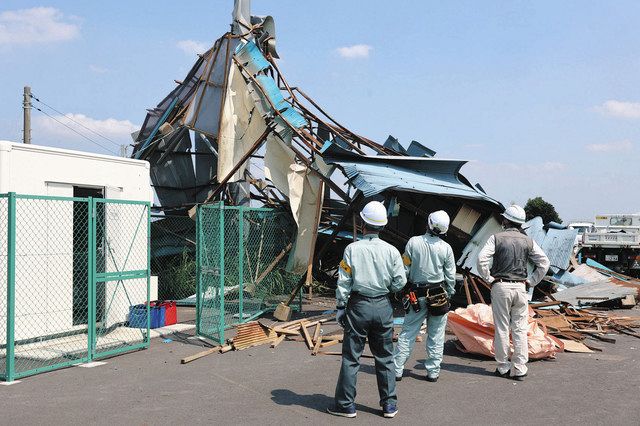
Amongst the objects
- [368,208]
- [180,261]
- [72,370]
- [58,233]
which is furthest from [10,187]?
[180,261]

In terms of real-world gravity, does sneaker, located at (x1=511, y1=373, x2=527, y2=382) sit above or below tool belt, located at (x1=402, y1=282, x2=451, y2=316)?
below

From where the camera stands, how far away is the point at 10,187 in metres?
8.11

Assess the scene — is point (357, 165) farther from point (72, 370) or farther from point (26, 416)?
point (26, 416)

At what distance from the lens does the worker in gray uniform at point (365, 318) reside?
17.7 feet

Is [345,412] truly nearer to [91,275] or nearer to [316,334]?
[316,334]

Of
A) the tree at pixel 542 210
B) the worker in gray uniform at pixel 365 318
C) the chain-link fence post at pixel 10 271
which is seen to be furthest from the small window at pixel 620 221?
the chain-link fence post at pixel 10 271

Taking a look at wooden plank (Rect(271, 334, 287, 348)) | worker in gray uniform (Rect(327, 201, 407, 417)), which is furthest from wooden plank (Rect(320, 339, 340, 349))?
worker in gray uniform (Rect(327, 201, 407, 417))

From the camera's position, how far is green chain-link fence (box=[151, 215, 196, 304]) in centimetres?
1388

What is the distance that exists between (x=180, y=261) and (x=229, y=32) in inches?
225

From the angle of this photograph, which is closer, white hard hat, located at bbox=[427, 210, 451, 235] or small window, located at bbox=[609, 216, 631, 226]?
white hard hat, located at bbox=[427, 210, 451, 235]

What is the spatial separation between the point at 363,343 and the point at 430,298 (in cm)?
152

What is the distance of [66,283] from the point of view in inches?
346

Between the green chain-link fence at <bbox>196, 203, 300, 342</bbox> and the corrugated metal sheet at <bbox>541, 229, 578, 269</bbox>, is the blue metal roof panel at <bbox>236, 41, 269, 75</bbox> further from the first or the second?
the corrugated metal sheet at <bbox>541, 229, 578, 269</bbox>

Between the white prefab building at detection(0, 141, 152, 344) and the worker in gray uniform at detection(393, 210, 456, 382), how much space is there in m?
4.28
